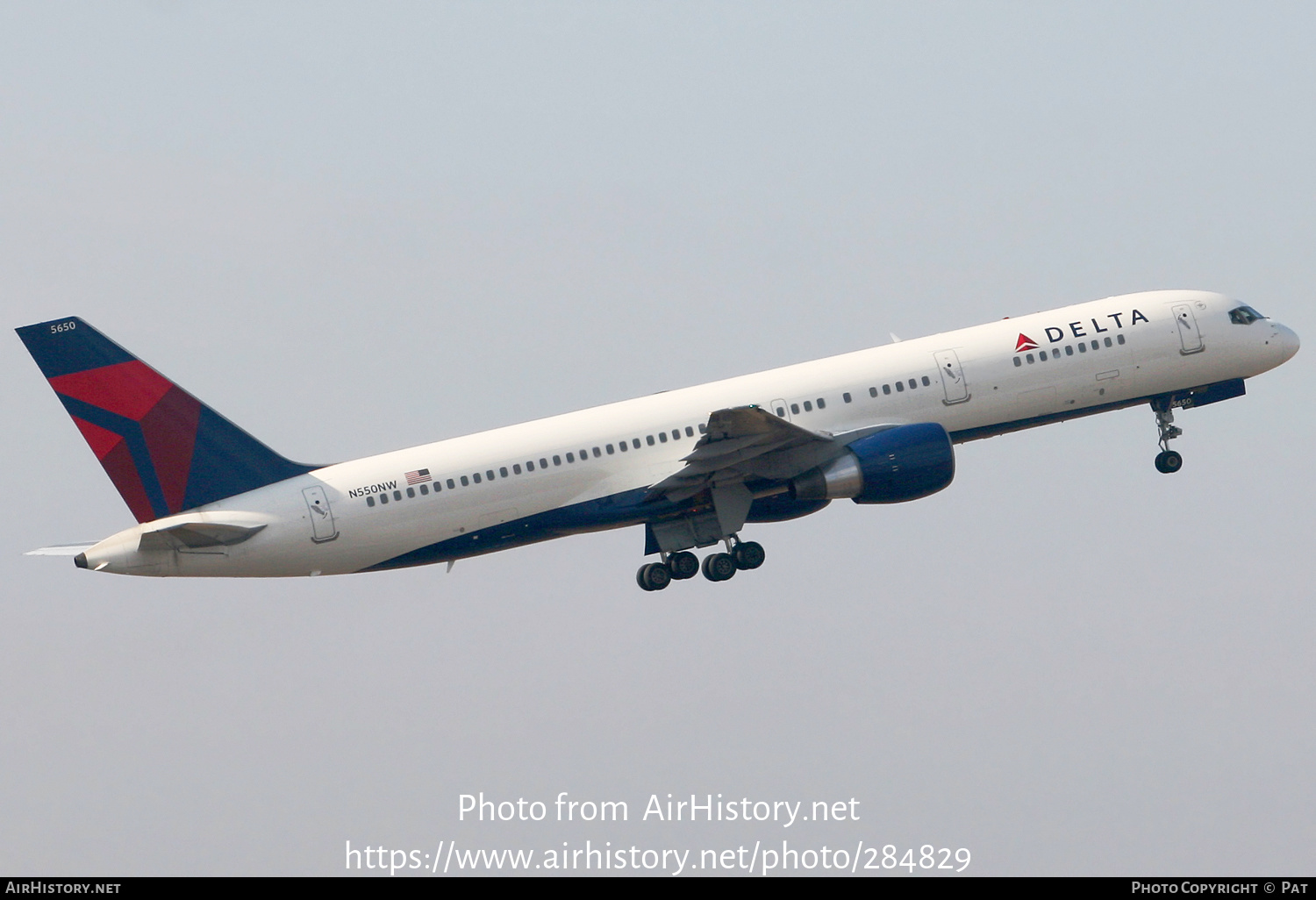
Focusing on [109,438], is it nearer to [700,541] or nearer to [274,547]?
[274,547]

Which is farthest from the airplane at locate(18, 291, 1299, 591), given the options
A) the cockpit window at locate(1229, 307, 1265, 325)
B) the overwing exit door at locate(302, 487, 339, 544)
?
the cockpit window at locate(1229, 307, 1265, 325)

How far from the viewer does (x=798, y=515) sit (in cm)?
5103

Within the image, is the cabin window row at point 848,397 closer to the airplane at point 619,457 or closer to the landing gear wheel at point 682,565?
the airplane at point 619,457

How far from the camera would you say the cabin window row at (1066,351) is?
50.5 m

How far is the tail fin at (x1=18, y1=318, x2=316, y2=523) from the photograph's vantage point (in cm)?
4634

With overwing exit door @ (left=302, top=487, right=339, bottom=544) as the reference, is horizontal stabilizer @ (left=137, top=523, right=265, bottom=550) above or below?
below

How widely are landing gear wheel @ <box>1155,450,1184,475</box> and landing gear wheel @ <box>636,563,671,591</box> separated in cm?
1640

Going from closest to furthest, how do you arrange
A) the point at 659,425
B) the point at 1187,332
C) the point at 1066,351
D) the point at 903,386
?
the point at 659,425, the point at 903,386, the point at 1066,351, the point at 1187,332

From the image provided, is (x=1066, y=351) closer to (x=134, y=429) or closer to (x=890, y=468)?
(x=890, y=468)

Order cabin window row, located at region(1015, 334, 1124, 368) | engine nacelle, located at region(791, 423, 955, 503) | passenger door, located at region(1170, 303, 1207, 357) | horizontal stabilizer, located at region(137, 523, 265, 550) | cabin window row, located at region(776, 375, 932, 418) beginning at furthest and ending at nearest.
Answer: passenger door, located at region(1170, 303, 1207, 357), cabin window row, located at region(1015, 334, 1124, 368), cabin window row, located at region(776, 375, 932, 418), engine nacelle, located at region(791, 423, 955, 503), horizontal stabilizer, located at region(137, 523, 265, 550)

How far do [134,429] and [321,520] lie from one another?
5.71m

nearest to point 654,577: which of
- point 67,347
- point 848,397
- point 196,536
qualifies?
point 848,397

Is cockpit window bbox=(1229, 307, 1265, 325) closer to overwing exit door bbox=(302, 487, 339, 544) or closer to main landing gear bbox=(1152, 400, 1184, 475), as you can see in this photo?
main landing gear bbox=(1152, 400, 1184, 475)

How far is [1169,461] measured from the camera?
5434 cm
